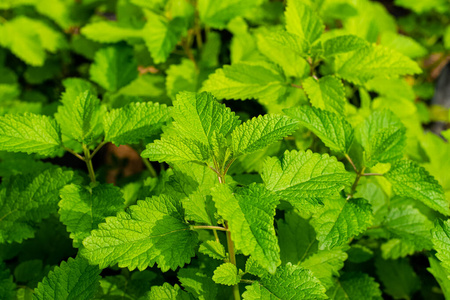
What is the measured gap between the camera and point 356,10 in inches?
83.2

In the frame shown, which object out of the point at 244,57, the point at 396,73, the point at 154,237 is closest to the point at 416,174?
the point at 396,73

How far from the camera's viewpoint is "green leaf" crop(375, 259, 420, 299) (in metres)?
1.76

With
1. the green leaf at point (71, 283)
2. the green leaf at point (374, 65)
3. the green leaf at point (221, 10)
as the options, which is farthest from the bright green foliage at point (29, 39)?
the green leaf at point (374, 65)

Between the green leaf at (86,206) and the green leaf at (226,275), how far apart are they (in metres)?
0.41

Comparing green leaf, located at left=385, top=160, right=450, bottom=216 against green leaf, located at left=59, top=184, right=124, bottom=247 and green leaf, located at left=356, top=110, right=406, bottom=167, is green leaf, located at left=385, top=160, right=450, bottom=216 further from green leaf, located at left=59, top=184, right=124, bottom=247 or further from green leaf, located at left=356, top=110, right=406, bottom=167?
green leaf, located at left=59, top=184, right=124, bottom=247

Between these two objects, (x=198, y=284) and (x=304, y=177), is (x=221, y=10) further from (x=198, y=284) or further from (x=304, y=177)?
(x=198, y=284)

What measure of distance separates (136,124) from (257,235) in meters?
0.66

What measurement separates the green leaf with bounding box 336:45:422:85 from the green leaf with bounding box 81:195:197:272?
3.22ft

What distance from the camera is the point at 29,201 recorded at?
4.58 feet

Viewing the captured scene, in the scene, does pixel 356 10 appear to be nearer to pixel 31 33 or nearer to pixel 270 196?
pixel 270 196

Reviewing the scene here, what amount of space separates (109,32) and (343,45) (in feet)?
4.56

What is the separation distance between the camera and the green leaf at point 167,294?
3.95 feet

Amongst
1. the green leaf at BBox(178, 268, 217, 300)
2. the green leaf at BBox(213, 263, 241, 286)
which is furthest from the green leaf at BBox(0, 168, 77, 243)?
the green leaf at BBox(213, 263, 241, 286)

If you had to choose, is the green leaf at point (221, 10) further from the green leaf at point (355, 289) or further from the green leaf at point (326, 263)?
the green leaf at point (355, 289)
